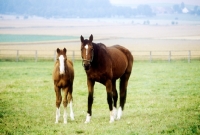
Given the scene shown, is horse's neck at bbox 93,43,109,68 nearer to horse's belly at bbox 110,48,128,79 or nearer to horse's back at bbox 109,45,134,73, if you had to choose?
horse's belly at bbox 110,48,128,79

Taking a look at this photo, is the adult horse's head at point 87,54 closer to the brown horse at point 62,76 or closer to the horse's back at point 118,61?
the brown horse at point 62,76

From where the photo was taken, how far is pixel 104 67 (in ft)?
35.0

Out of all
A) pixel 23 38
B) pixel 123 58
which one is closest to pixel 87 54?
pixel 123 58

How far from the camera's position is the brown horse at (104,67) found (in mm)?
10102

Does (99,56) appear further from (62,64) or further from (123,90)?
(123,90)

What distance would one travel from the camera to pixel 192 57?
39.7 metres

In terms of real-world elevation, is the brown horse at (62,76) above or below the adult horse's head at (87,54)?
below

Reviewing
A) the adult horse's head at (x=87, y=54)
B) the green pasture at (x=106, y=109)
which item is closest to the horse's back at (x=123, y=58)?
the adult horse's head at (x=87, y=54)

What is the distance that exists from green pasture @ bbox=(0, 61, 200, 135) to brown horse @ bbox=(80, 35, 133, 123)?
59cm

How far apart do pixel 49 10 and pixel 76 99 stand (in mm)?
60358

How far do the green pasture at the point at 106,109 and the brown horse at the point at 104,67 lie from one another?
1.93ft

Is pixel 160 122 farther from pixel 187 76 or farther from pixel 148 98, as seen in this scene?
pixel 187 76

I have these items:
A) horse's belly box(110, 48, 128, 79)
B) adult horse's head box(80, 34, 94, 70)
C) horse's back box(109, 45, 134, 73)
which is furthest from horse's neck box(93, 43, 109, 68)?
horse's back box(109, 45, 134, 73)

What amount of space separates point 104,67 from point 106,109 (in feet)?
9.89
